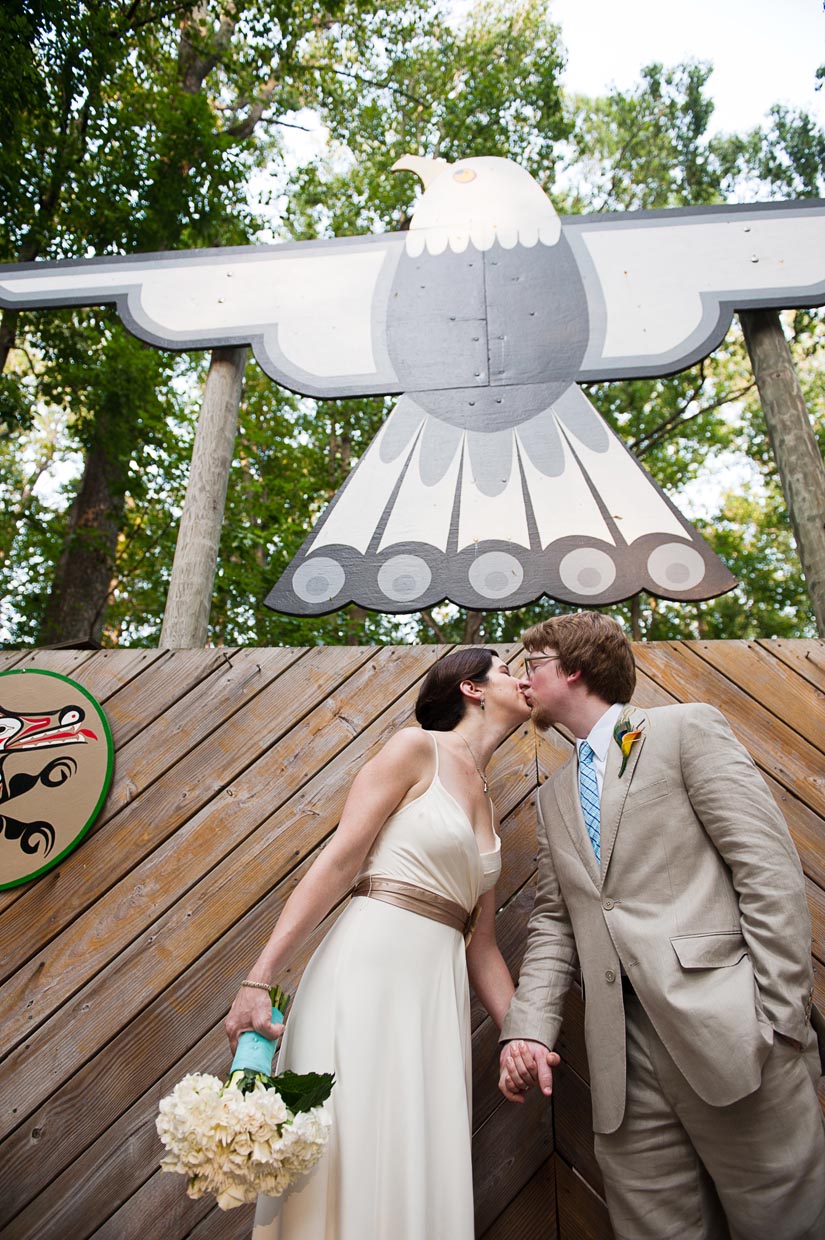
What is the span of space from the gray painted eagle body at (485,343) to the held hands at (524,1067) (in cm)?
158

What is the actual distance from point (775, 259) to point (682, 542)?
1403 mm

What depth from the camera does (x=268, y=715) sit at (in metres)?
3.03

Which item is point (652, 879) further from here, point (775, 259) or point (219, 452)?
point (775, 259)

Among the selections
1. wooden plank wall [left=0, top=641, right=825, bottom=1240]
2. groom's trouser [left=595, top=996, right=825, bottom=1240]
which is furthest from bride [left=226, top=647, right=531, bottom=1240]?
wooden plank wall [left=0, top=641, right=825, bottom=1240]

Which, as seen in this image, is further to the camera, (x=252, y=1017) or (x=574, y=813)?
(x=574, y=813)

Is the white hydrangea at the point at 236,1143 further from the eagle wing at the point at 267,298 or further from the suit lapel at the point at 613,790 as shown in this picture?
the eagle wing at the point at 267,298

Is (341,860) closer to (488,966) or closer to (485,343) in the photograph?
(488,966)

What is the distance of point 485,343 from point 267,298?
99 cm

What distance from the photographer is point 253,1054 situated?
6.11ft

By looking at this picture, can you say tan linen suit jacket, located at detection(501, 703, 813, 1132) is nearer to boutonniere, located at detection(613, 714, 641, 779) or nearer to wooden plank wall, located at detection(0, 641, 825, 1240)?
boutonniere, located at detection(613, 714, 641, 779)

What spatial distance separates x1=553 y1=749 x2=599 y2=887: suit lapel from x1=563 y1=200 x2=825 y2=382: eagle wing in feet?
6.32

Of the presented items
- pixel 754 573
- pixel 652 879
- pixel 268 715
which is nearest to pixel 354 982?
pixel 652 879

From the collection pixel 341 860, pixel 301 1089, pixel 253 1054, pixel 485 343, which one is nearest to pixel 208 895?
pixel 341 860

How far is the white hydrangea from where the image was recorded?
1641 millimetres
